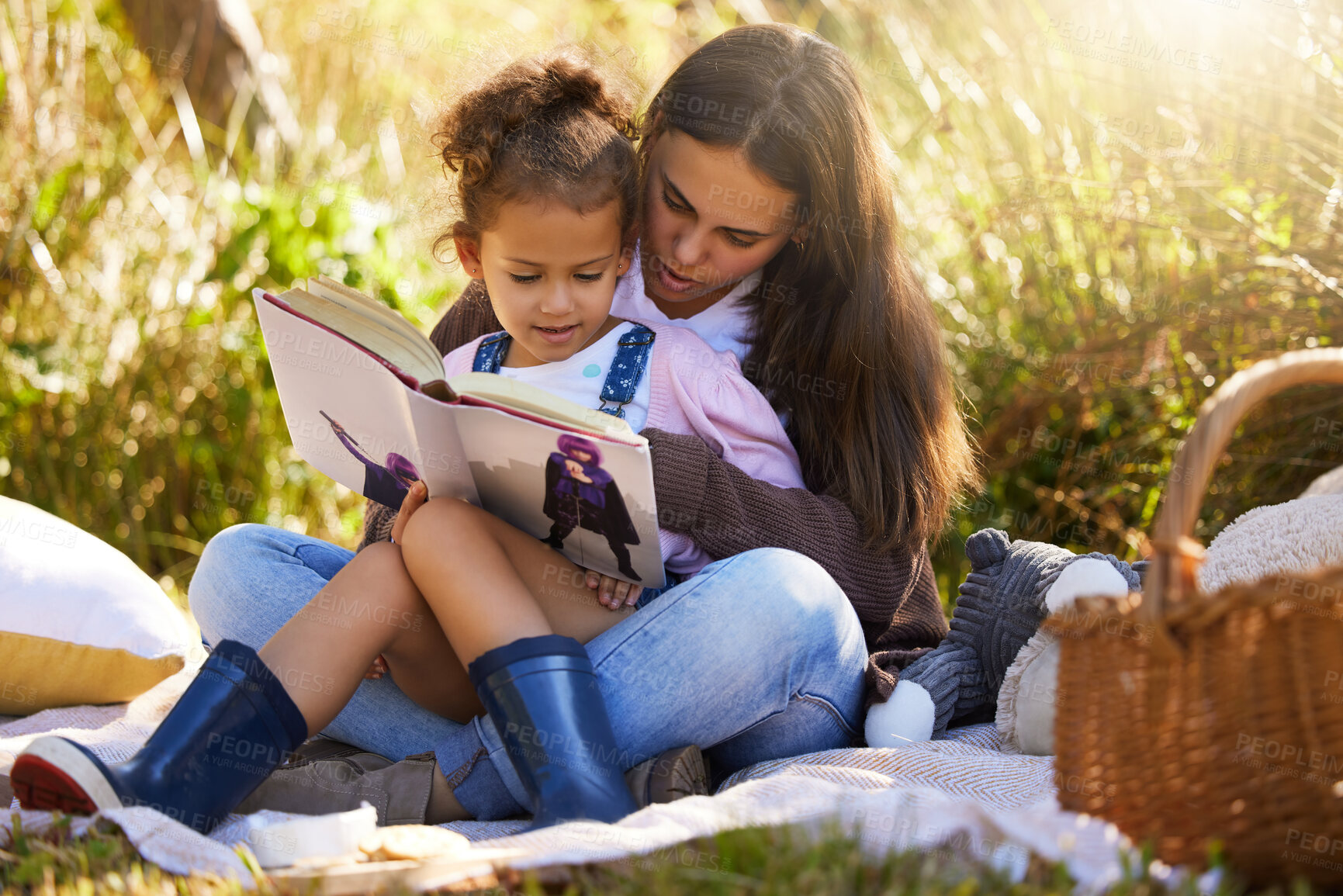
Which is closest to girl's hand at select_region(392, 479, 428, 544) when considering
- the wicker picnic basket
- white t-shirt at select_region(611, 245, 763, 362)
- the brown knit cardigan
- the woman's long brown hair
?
the brown knit cardigan

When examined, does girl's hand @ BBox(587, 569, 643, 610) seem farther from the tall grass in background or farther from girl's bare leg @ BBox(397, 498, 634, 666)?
the tall grass in background

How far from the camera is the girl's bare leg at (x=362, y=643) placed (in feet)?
4.80

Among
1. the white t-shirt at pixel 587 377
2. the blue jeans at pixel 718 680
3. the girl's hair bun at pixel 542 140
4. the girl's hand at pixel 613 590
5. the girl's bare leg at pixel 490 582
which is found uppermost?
the girl's hair bun at pixel 542 140

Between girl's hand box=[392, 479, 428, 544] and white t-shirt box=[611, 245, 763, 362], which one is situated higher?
white t-shirt box=[611, 245, 763, 362]

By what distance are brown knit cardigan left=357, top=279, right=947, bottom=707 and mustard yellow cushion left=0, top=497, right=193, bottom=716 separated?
457 mm

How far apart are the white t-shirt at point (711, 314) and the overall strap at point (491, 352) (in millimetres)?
204

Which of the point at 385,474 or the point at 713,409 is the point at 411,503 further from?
the point at 713,409

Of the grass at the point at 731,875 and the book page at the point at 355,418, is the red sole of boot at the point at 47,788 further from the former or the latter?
the book page at the point at 355,418

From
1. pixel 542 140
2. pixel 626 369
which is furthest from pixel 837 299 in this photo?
pixel 542 140

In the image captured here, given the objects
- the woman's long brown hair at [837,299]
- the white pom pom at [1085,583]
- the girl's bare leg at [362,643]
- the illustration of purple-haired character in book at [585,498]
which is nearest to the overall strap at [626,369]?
the woman's long brown hair at [837,299]

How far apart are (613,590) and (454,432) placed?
0.34m

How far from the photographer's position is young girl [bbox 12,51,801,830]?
1.36 metres

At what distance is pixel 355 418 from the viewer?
162 centimetres

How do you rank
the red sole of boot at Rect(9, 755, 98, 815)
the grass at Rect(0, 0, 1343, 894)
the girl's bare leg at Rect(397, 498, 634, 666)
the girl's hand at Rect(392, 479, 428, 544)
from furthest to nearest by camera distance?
the grass at Rect(0, 0, 1343, 894), the girl's hand at Rect(392, 479, 428, 544), the girl's bare leg at Rect(397, 498, 634, 666), the red sole of boot at Rect(9, 755, 98, 815)
